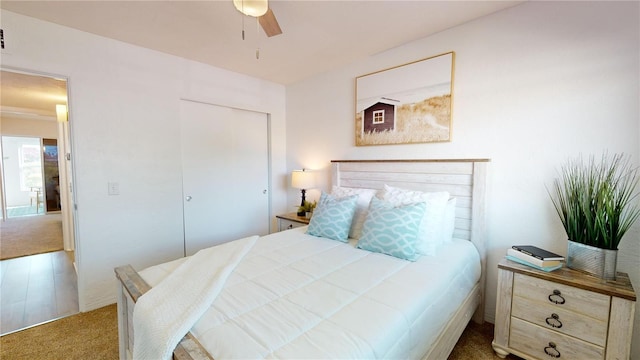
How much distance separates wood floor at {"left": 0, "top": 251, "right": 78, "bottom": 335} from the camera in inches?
90.5

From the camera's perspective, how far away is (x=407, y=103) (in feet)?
8.43

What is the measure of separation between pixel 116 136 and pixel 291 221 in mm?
1954

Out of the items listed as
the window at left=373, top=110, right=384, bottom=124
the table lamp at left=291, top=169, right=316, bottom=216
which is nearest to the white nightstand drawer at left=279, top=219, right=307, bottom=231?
the table lamp at left=291, top=169, right=316, bottom=216

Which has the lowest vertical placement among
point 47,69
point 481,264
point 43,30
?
point 481,264

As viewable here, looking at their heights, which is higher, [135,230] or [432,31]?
[432,31]

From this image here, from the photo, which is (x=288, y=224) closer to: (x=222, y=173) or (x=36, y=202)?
(x=222, y=173)

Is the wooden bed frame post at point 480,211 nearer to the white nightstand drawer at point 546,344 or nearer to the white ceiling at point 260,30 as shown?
the white nightstand drawer at point 546,344

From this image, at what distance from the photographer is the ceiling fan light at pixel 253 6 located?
1435mm

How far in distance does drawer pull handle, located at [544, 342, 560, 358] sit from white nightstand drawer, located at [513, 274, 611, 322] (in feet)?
0.79

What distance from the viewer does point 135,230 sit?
265 cm

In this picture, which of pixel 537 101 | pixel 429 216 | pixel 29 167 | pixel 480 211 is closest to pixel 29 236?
pixel 29 167

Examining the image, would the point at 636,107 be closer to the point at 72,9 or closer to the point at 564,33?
the point at 564,33

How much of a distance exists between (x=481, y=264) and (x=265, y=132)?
3.01 m

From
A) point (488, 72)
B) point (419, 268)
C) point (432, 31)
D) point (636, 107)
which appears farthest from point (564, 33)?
point (419, 268)
